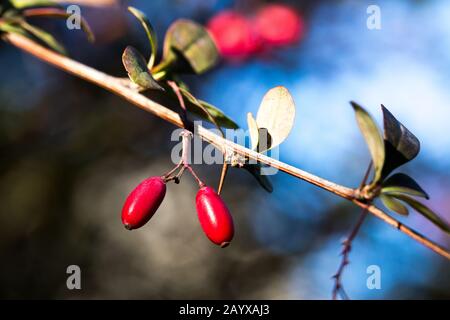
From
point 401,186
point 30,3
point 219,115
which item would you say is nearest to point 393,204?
point 401,186

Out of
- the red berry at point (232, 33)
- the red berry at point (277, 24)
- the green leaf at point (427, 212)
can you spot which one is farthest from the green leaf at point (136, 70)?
the red berry at point (277, 24)

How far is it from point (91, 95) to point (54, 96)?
185 millimetres

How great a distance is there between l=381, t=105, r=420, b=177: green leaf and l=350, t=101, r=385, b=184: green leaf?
0.4 inches

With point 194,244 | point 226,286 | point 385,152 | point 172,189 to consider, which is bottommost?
point 385,152

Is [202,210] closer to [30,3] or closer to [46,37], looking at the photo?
[46,37]

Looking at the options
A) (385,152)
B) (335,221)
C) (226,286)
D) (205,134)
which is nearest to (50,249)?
(226,286)

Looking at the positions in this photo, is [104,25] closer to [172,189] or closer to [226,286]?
[172,189]

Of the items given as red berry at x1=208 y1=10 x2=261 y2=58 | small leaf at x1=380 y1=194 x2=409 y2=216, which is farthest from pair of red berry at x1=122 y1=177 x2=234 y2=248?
red berry at x1=208 y1=10 x2=261 y2=58

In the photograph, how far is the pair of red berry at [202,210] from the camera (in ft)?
2.50

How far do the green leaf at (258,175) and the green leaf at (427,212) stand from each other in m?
0.21

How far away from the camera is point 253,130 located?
799mm

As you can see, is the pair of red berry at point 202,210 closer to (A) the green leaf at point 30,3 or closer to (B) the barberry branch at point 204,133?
(B) the barberry branch at point 204,133

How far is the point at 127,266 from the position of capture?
2658 millimetres

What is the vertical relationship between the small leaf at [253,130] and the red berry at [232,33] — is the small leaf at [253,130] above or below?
below
